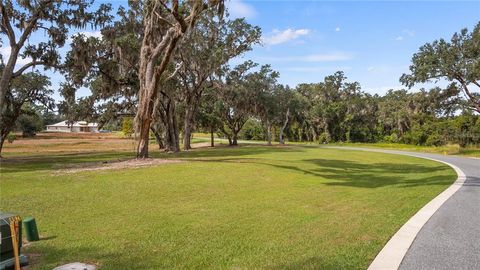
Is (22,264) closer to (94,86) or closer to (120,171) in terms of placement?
(120,171)

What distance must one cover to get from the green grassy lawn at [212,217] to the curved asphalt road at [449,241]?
47 cm

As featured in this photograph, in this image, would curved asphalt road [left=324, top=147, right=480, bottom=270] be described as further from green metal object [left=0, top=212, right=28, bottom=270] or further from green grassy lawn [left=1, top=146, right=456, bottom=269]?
green metal object [left=0, top=212, right=28, bottom=270]

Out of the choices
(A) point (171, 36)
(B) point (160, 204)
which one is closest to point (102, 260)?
(B) point (160, 204)

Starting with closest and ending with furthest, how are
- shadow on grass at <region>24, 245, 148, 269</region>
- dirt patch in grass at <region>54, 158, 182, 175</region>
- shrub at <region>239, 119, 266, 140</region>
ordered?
shadow on grass at <region>24, 245, 148, 269</region>, dirt patch in grass at <region>54, 158, 182, 175</region>, shrub at <region>239, 119, 266, 140</region>

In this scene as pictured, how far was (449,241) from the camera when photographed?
5.62 meters

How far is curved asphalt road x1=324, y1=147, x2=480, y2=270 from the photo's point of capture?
4.69 metres

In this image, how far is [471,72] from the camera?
88.4 feet

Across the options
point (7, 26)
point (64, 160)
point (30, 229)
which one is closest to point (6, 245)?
point (30, 229)

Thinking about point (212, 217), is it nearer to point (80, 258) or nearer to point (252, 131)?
point (80, 258)

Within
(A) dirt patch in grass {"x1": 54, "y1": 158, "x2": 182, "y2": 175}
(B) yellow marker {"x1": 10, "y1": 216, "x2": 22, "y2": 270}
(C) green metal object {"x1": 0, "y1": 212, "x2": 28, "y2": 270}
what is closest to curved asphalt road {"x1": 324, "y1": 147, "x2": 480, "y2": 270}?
(B) yellow marker {"x1": 10, "y1": 216, "x2": 22, "y2": 270}

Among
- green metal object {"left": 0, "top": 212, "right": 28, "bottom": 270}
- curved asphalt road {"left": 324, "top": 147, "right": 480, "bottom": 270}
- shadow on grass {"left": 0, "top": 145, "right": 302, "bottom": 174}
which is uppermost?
green metal object {"left": 0, "top": 212, "right": 28, "bottom": 270}

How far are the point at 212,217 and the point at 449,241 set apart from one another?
3.92m

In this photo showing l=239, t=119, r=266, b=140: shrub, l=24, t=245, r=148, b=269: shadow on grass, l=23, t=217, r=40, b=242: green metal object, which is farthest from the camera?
l=239, t=119, r=266, b=140: shrub

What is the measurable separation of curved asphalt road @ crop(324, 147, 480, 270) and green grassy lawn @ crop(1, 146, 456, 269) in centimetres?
47
